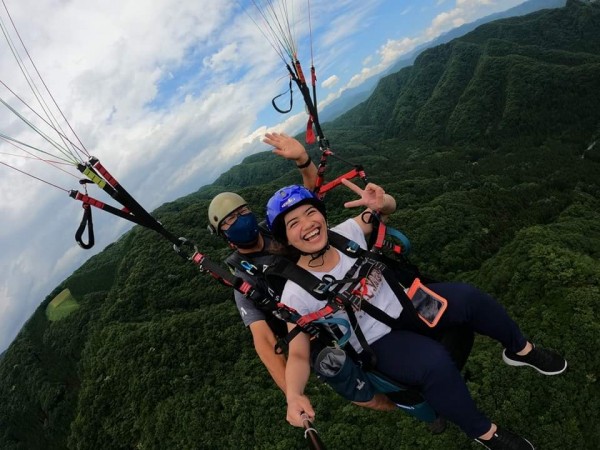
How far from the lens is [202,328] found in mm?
34406

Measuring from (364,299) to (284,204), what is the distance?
0.95 metres

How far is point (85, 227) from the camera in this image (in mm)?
3629

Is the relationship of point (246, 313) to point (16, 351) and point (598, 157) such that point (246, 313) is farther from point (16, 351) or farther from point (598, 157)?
point (598, 157)

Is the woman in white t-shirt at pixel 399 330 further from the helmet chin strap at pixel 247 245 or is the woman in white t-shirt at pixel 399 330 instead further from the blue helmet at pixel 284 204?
the helmet chin strap at pixel 247 245

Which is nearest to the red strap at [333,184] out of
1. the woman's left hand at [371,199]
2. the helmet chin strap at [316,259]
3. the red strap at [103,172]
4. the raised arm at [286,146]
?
the raised arm at [286,146]

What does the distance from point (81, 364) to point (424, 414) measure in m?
47.0

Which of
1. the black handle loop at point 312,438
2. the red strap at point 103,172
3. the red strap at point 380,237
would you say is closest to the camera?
the black handle loop at point 312,438

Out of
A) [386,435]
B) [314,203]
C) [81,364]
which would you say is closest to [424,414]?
[314,203]

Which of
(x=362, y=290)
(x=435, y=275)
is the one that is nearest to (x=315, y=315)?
(x=362, y=290)

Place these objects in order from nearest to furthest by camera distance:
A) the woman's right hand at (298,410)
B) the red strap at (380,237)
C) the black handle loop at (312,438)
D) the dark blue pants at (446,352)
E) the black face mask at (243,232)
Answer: the black handle loop at (312,438) → the woman's right hand at (298,410) → the dark blue pants at (446,352) → the red strap at (380,237) → the black face mask at (243,232)

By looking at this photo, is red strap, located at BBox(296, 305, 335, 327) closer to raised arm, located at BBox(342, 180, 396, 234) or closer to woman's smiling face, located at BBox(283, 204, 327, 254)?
woman's smiling face, located at BBox(283, 204, 327, 254)

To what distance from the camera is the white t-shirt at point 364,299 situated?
292 centimetres

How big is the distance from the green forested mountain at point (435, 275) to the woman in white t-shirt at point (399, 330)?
16.7 feet

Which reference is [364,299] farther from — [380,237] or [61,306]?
[61,306]
